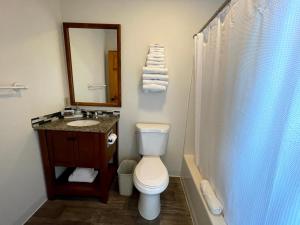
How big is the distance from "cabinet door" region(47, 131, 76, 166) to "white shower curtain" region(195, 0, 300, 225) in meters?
1.32

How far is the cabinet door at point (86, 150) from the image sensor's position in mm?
1559

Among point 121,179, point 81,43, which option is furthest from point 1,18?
point 121,179

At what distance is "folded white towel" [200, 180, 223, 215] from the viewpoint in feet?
3.80

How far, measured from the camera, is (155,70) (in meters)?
1.83

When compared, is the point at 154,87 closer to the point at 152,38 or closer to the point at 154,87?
the point at 154,87

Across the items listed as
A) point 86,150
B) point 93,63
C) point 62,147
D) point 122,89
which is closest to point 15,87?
point 62,147

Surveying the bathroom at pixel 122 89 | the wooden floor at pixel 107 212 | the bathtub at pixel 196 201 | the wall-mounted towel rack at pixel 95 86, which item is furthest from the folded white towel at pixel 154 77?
the wooden floor at pixel 107 212

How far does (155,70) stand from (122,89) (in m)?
0.49

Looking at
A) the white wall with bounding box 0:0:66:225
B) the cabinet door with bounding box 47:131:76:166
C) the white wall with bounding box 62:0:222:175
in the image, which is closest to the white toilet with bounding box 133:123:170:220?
the white wall with bounding box 62:0:222:175

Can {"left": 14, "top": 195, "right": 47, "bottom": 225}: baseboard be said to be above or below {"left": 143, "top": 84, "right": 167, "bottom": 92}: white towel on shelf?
below

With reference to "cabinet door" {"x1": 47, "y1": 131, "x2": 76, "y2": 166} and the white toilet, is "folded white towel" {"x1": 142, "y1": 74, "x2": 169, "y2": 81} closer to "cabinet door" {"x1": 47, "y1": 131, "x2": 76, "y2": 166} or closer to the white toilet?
the white toilet

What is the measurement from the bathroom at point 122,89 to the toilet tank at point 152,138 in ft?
0.65

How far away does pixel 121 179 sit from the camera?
182cm

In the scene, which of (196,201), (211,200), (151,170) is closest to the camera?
(211,200)
